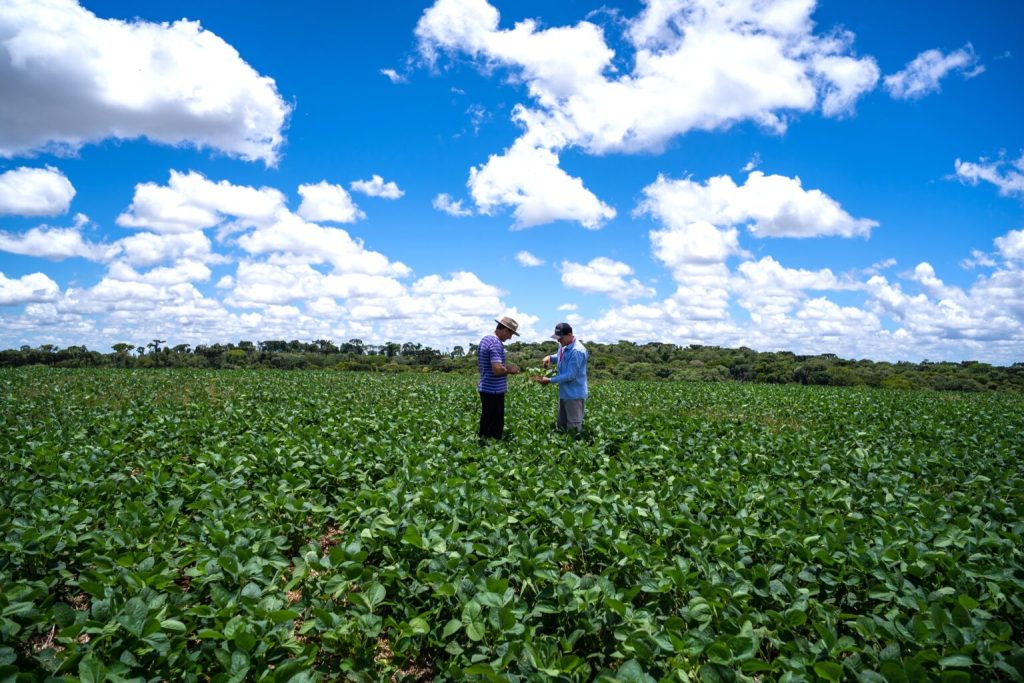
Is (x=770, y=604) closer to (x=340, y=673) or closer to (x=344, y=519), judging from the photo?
(x=340, y=673)

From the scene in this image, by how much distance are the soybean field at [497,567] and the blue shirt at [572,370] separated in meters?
1.09

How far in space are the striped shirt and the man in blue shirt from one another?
0.86 m

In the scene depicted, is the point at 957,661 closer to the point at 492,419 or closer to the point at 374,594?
the point at 374,594

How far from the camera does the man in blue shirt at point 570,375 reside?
832 centimetres

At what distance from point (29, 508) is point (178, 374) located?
73.3 feet

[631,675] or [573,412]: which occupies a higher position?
[573,412]

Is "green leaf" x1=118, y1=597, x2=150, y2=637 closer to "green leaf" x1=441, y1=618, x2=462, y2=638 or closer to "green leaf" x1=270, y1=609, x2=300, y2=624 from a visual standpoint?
"green leaf" x1=270, y1=609, x2=300, y2=624

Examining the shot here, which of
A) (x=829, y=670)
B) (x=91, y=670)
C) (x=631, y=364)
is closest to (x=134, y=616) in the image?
(x=91, y=670)

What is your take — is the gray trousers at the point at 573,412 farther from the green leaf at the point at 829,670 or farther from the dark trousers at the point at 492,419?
the green leaf at the point at 829,670

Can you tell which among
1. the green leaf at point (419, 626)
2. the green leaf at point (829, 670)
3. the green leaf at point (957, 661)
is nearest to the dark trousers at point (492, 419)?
the green leaf at point (419, 626)

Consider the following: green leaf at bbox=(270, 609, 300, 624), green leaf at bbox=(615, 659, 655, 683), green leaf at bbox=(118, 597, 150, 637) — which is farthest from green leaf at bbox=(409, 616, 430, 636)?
green leaf at bbox=(118, 597, 150, 637)

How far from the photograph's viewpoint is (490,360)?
316 inches

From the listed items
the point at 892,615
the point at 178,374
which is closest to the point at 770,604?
the point at 892,615

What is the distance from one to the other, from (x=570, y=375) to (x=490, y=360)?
134 centimetres
